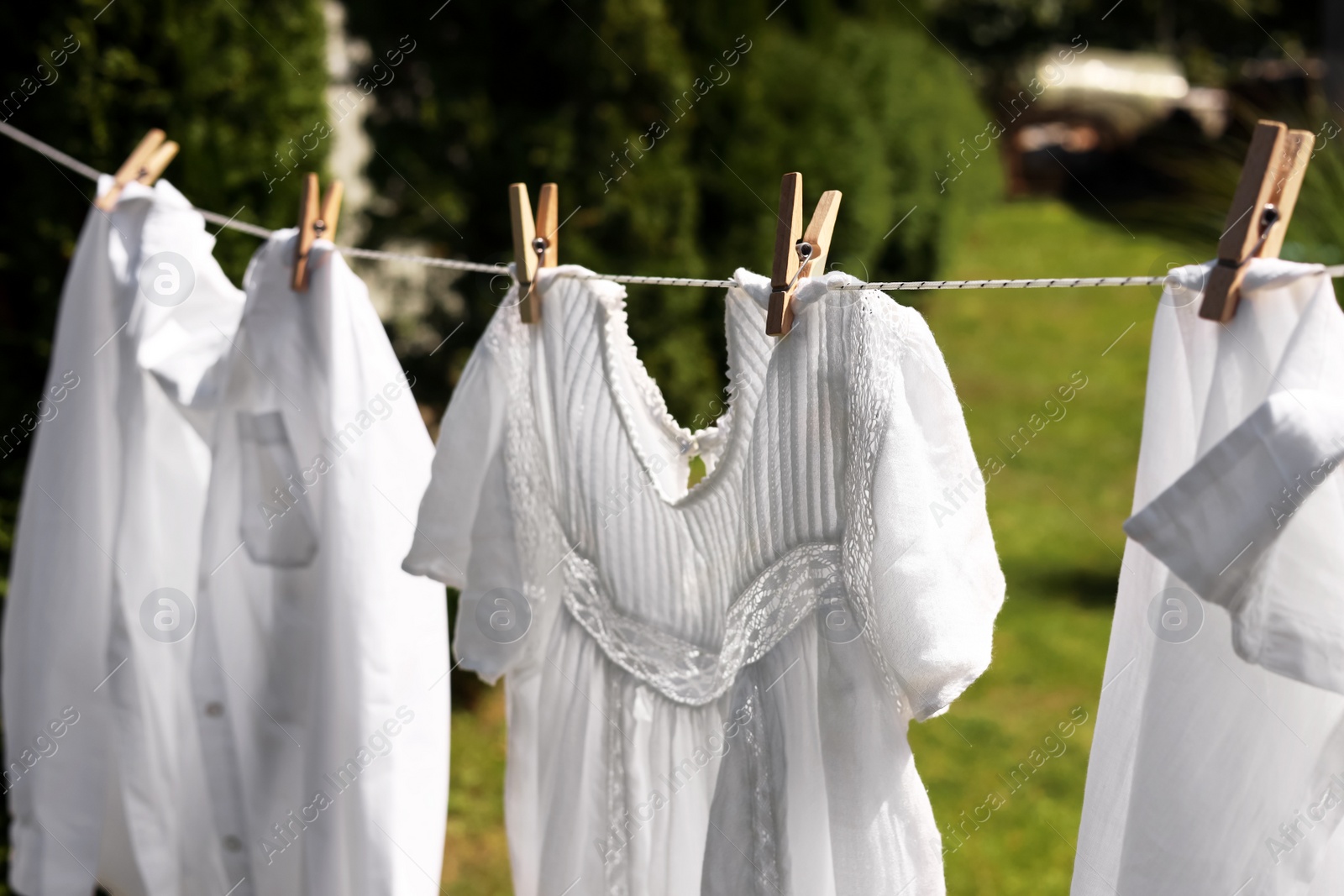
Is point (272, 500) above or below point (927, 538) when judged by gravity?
above

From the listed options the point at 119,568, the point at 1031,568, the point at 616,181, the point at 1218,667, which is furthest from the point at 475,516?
the point at 1031,568

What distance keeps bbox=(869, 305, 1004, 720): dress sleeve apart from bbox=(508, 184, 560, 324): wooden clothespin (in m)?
0.53

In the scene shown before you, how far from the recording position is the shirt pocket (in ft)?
5.82

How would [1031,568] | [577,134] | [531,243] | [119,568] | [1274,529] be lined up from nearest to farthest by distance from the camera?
[1274,529], [531,243], [119,568], [577,134], [1031,568]

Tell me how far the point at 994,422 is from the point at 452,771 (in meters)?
3.76

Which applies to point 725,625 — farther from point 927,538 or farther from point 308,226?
point 308,226

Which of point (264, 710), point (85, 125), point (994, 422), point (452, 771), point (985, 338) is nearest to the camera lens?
point (264, 710)

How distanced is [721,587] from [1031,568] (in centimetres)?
376

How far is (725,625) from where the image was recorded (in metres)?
1.38

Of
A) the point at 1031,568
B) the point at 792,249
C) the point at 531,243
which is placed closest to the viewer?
the point at 792,249

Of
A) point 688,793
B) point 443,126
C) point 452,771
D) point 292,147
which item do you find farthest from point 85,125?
point 688,793

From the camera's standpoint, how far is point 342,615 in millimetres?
1655

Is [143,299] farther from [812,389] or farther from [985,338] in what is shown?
[985,338]

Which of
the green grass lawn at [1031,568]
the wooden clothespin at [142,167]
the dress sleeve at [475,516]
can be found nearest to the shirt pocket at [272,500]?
the dress sleeve at [475,516]
